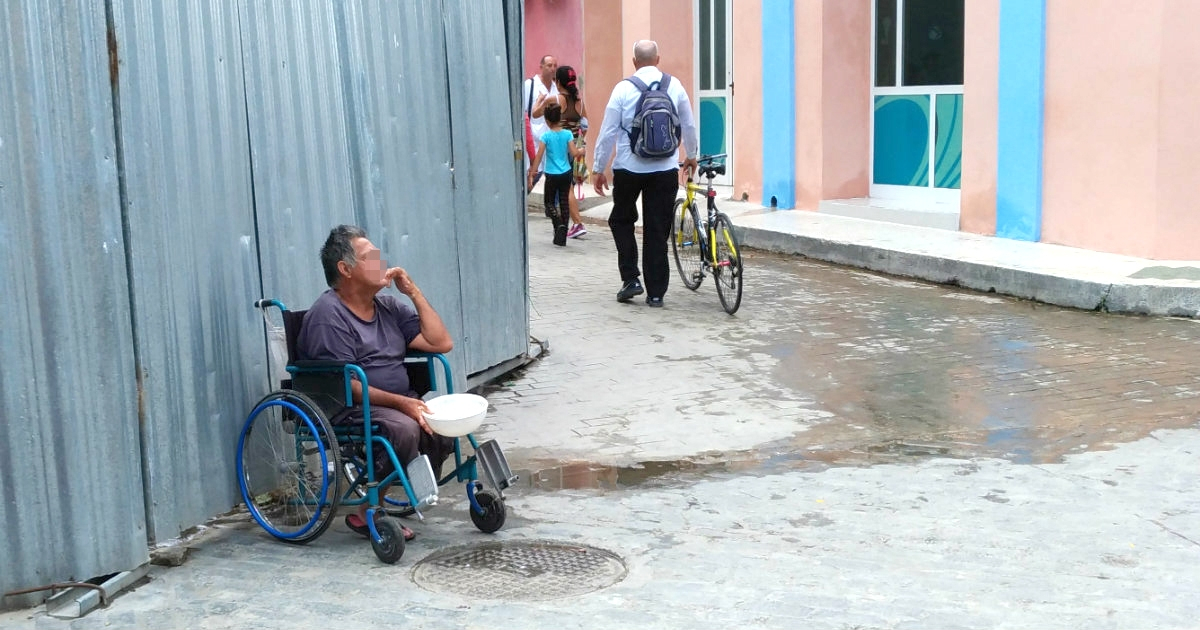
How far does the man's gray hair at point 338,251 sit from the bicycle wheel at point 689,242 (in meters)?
5.12

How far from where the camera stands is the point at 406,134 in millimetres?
6531

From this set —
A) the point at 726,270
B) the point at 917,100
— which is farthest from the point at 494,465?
the point at 917,100

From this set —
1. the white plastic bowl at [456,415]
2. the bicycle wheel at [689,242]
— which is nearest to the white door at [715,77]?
the bicycle wheel at [689,242]

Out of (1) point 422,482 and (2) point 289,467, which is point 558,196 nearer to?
(2) point 289,467

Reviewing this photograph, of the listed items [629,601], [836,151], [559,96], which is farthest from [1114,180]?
[629,601]

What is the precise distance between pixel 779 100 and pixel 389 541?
11208 millimetres

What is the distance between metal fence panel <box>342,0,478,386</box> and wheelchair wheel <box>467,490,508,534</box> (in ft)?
5.42

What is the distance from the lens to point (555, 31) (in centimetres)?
2070

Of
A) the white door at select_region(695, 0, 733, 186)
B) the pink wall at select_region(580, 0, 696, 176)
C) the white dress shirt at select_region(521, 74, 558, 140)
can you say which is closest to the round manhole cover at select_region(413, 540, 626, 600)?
the white dress shirt at select_region(521, 74, 558, 140)

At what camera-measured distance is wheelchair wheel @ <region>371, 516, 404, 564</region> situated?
4.70 meters

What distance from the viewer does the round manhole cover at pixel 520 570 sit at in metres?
4.47

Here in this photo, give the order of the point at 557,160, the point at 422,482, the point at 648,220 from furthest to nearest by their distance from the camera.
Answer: the point at 557,160
the point at 648,220
the point at 422,482

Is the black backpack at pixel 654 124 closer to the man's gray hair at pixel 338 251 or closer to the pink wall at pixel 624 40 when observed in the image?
the man's gray hair at pixel 338 251

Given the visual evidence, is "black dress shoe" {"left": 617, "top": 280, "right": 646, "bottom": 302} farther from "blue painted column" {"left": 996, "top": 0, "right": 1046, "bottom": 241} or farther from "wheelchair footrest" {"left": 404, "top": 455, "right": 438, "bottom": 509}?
"wheelchair footrest" {"left": 404, "top": 455, "right": 438, "bottom": 509}
